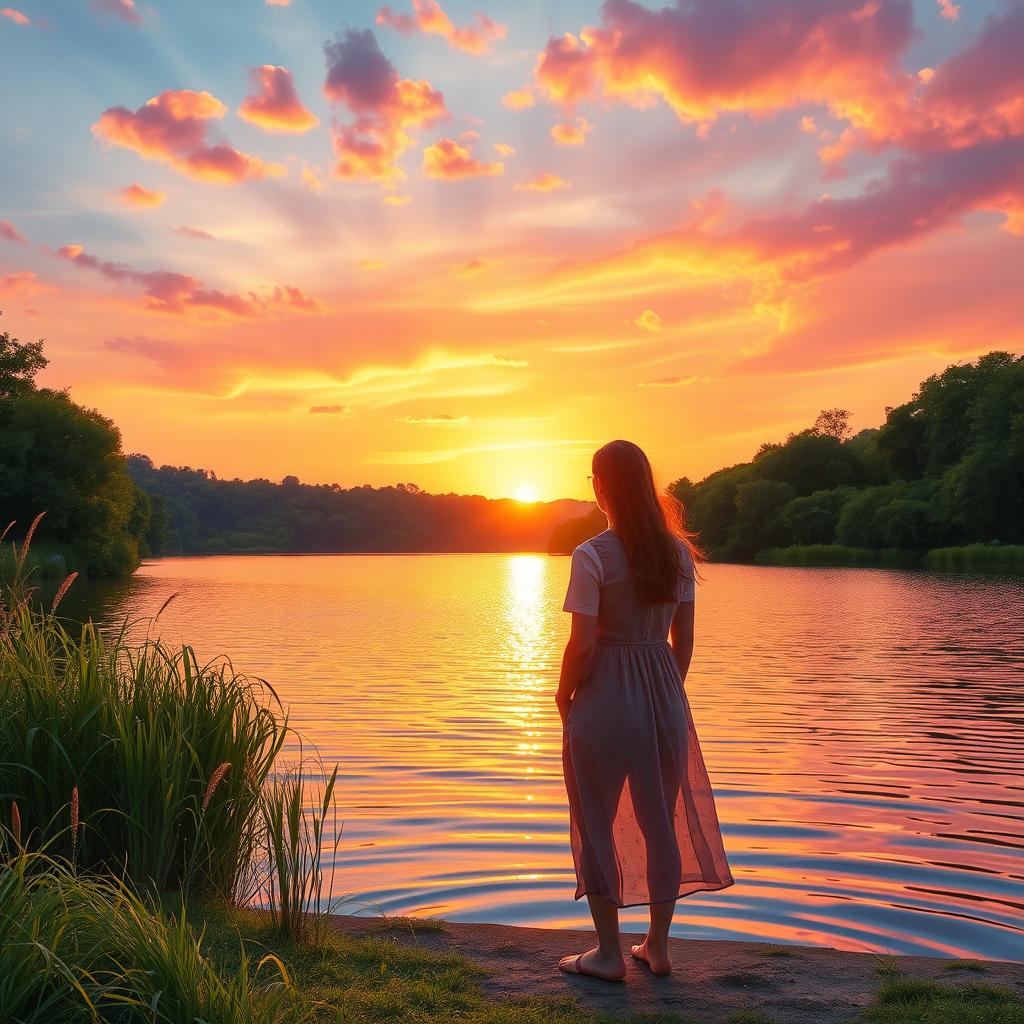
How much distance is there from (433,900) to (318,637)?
19.8 m

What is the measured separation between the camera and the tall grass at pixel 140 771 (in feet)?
17.5

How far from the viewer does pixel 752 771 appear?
35.2 ft

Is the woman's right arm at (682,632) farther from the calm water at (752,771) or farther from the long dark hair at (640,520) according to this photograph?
the calm water at (752,771)

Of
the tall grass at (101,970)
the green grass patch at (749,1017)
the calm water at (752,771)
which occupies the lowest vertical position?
the calm water at (752,771)

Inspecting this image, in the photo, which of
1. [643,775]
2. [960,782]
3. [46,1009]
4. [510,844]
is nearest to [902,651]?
[960,782]

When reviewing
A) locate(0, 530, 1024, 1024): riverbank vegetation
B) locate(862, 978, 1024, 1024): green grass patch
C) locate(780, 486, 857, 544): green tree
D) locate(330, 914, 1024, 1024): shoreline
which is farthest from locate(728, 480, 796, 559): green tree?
locate(862, 978, 1024, 1024): green grass patch

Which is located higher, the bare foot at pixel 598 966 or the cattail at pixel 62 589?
the cattail at pixel 62 589

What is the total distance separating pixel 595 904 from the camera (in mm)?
4824

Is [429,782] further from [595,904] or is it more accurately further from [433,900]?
[595,904]

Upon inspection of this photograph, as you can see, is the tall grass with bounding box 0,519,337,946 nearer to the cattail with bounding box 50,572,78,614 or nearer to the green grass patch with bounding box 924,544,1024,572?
the cattail with bounding box 50,572,78,614

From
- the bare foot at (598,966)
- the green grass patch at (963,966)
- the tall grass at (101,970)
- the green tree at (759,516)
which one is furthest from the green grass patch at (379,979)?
the green tree at (759,516)
